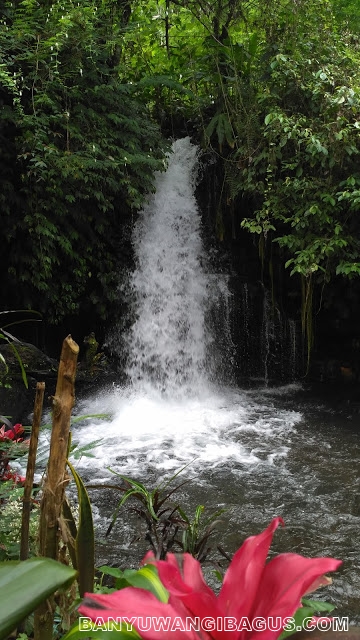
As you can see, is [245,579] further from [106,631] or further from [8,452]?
[8,452]

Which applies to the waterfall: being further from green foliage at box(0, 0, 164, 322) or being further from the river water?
green foliage at box(0, 0, 164, 322)

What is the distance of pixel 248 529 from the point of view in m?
3.98

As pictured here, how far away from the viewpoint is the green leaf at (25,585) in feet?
2.33

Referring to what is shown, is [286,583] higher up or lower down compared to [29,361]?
higher up

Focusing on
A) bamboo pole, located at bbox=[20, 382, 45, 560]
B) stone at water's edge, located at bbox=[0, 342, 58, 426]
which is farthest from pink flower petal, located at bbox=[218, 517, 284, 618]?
stone at water's edge, located at bbox=[0, 342, 58, 426]

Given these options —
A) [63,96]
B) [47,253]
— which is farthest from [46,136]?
[47,253]

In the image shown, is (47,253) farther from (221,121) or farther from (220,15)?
(220,15)

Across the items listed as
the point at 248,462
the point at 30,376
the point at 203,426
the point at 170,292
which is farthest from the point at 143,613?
the point at 170,292

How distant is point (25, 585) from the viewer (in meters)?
0.74

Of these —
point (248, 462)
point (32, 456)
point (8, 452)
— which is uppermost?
point (32, 456)

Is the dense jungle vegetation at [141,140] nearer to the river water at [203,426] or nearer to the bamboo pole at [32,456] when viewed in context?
the river water at [203,426]

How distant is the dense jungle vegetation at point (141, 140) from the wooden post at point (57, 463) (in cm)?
578

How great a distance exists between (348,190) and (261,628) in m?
6.60

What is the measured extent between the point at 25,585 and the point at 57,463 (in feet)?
1.19
